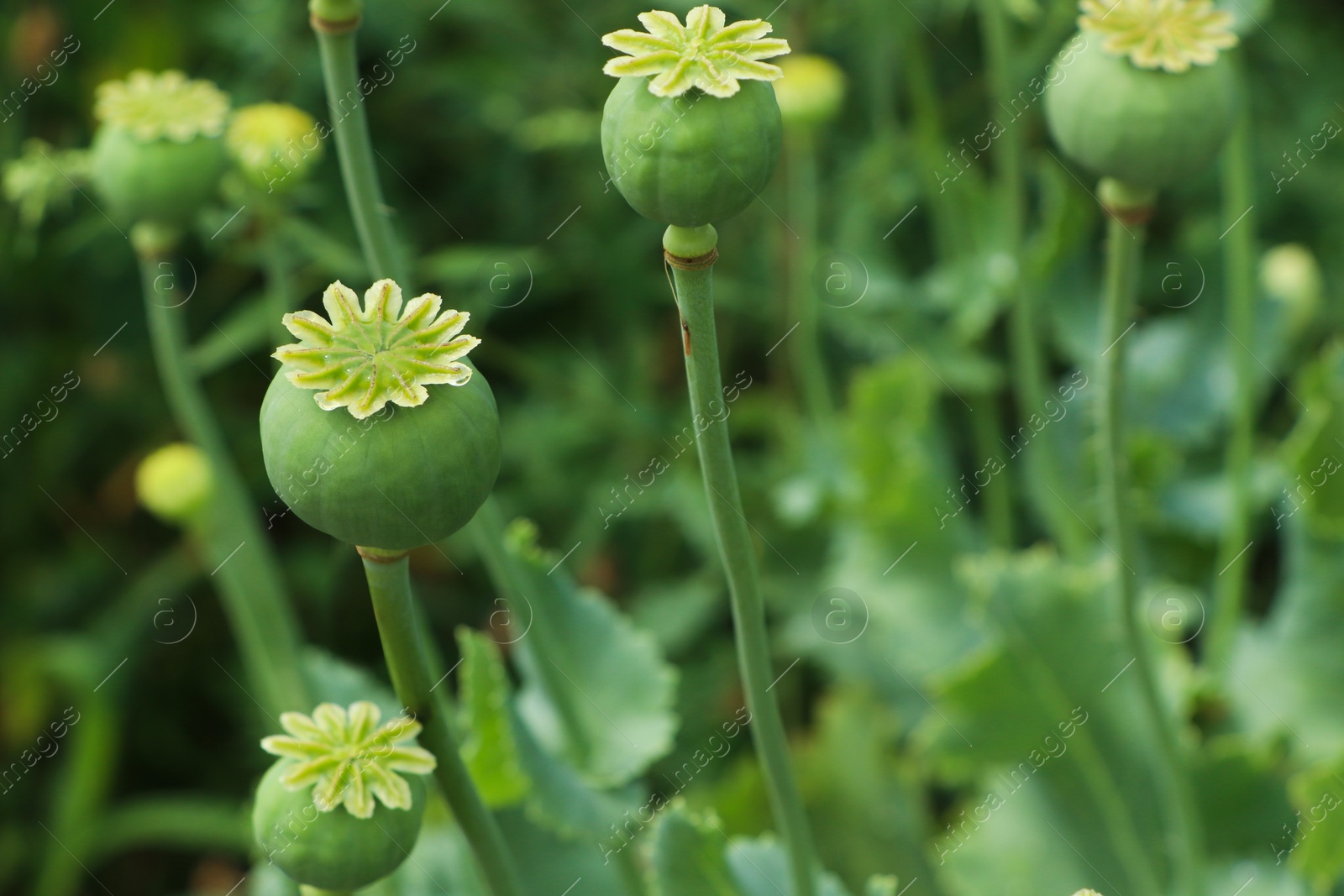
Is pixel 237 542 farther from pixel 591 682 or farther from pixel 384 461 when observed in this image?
pixel 384 461

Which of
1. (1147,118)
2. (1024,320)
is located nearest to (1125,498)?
(1147,118)

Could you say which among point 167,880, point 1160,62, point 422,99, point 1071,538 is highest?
point 1160,62

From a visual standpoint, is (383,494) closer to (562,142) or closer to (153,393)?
(562,142)

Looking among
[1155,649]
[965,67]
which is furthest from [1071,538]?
[965,67]

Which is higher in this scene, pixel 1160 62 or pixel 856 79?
pixel 1160 62

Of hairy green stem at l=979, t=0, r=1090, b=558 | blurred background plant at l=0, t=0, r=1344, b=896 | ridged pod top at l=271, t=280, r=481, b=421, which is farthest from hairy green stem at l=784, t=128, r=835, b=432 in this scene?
ridged pod top at l=271, t=280, r=481, b=421

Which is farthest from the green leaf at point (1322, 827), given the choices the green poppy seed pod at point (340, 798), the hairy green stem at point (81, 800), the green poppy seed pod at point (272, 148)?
the hairy green stem at point (81, 800)

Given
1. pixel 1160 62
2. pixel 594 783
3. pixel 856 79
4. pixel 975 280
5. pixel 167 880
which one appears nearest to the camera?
pixel 1160 62
